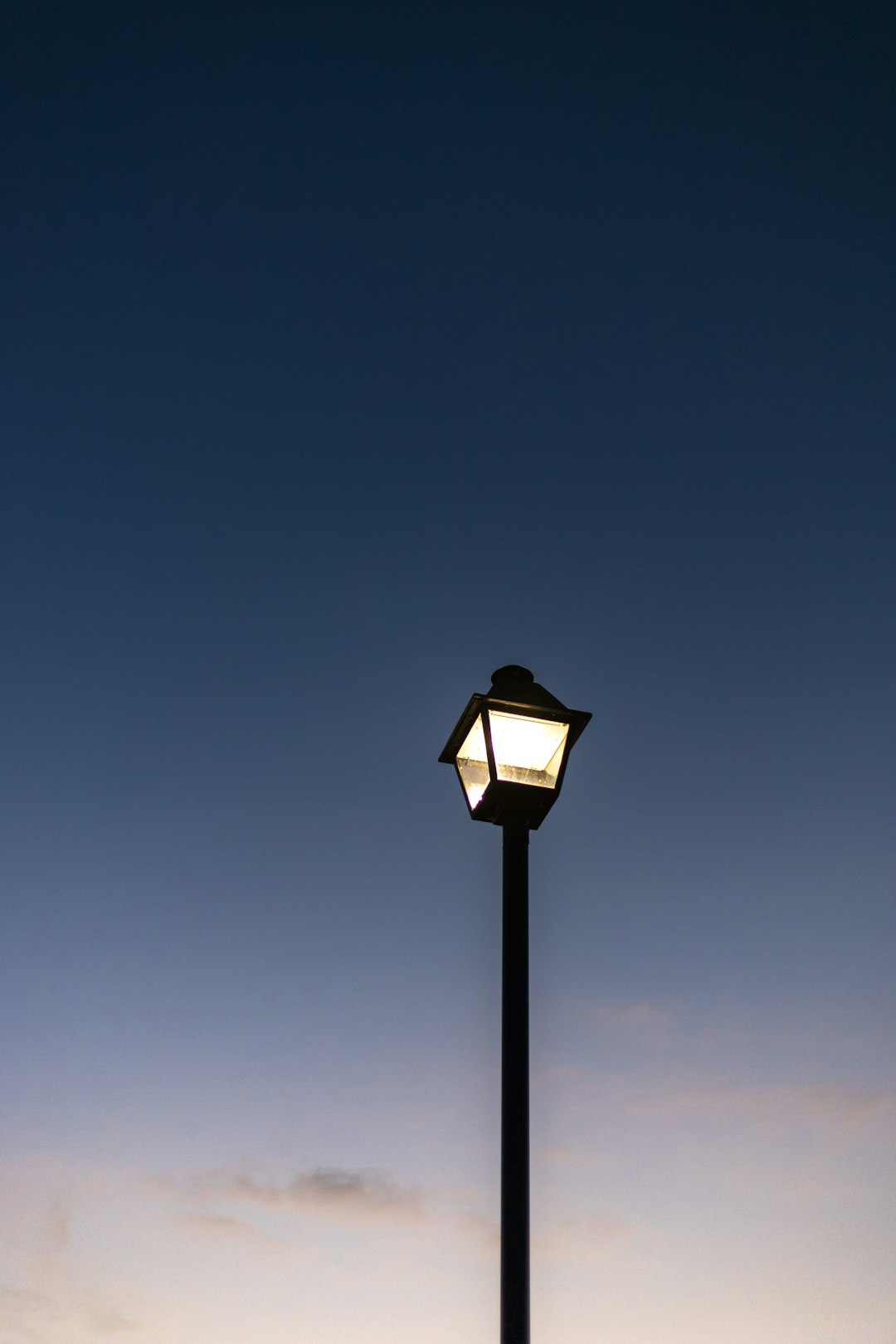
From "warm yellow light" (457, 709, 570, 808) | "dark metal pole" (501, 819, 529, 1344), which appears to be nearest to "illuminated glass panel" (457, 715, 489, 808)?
"warm yellow light" (457, 709, 570, 808)

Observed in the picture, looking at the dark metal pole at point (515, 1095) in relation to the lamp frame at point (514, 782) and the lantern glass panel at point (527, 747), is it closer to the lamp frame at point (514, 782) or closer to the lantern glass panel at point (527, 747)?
the lamp frame at point (514, 782)

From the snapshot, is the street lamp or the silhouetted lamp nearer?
the street lamp

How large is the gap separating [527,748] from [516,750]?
72mm

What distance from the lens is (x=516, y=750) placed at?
21.6 feet

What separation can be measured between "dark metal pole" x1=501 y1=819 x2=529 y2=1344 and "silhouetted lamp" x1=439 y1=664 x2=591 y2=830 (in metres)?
0.15

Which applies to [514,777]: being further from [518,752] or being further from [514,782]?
[518,752]

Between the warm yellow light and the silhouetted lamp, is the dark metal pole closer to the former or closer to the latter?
the silhouetted lamp

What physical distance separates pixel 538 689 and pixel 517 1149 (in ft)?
8.80

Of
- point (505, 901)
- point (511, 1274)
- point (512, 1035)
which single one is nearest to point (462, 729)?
point (505, 901)

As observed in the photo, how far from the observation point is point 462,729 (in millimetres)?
6812

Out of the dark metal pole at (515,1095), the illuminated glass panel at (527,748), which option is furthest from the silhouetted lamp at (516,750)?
the dark metal pole at (515,1095)

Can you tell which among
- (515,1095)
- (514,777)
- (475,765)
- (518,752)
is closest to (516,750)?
(518,752)

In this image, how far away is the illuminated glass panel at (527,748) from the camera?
655 centimetres

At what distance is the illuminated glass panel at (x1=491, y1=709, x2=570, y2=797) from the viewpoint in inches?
258
